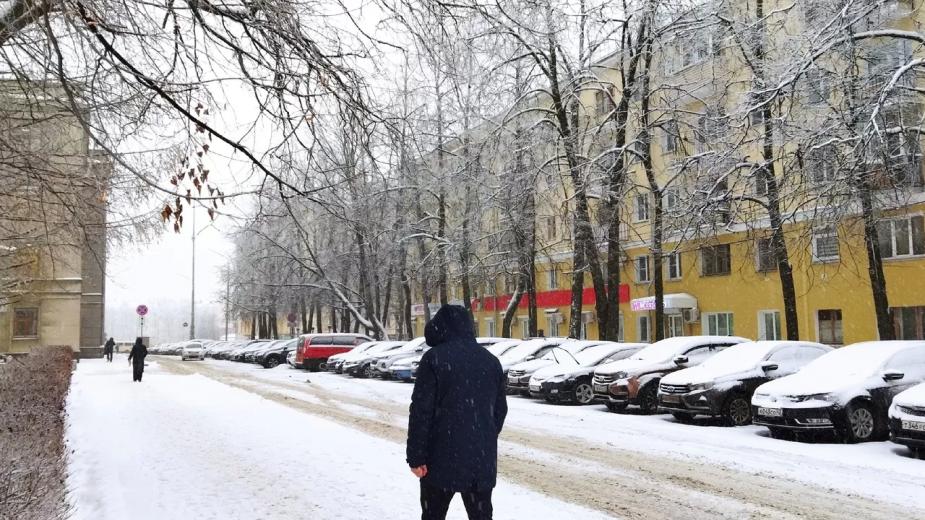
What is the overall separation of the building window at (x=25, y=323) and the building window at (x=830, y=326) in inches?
1571

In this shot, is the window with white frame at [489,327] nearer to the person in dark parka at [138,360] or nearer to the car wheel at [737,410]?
the person in dark parka at [138,360]

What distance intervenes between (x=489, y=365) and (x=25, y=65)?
4392mm

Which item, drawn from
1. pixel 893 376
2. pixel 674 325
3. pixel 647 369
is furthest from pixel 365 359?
pixel 893 376

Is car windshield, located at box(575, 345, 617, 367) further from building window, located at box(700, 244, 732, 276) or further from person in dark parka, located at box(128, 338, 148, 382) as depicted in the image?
building window, located at box(700, 244, 732, 276)

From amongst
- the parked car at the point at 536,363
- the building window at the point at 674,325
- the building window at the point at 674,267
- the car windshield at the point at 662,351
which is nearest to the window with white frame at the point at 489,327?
the building window at the point at 674,325

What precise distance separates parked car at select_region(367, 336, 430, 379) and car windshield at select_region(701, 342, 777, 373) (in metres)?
15.4

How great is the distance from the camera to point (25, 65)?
6203 mm

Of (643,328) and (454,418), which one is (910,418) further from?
(643,328)

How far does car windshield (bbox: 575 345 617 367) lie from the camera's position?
2009cm

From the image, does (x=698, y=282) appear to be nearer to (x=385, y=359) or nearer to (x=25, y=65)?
(x=385, y=359)

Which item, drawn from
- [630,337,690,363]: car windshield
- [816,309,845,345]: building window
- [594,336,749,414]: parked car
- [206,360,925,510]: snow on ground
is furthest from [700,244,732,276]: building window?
[206,360,925,510]: snow on ground

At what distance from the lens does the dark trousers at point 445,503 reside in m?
4.80

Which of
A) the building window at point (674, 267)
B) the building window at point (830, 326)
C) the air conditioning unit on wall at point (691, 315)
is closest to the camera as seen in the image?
the building window at point (830, 326)

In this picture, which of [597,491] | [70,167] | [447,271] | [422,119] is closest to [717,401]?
[597,491]
